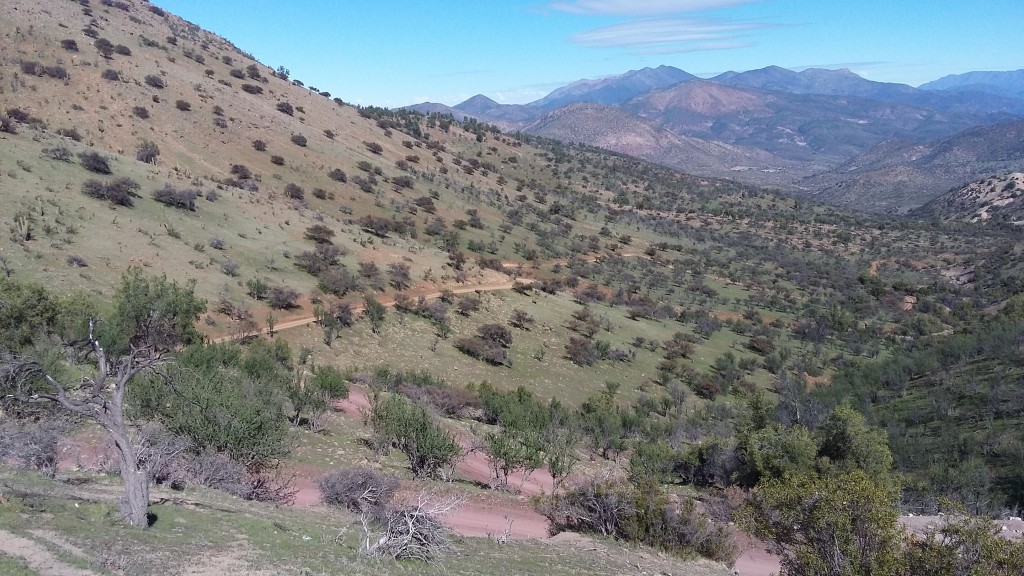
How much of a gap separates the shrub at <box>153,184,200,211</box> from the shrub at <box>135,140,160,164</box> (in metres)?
11.2

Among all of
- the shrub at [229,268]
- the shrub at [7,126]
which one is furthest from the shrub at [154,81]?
the shrub at [229,268]

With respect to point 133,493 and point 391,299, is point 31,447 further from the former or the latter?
point 391,299

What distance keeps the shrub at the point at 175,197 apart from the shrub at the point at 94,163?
11.4 ft

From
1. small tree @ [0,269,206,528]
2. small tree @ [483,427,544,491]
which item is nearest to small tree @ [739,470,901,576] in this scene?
small tree @ [483,427,544,491]

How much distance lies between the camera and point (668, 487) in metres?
24.1

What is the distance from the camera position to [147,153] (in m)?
52.1

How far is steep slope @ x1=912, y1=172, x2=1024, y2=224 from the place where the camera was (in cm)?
12535

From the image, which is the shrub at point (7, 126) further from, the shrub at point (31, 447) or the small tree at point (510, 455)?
the small tree at point (510, 455)

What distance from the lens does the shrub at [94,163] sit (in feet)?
134

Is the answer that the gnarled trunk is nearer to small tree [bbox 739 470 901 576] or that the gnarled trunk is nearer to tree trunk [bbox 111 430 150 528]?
tree trunk [bbox 111 430 150 528]

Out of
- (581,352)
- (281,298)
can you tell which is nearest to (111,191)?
(281,298)

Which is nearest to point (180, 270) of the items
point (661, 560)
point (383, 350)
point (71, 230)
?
point (71, 230)

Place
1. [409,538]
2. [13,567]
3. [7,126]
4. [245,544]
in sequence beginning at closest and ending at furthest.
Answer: [13,567], [245,544], [409,538], [7,126]

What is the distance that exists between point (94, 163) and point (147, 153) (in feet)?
38.5
